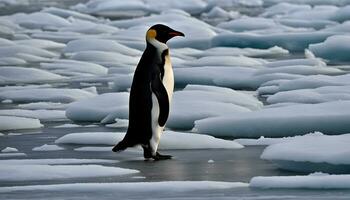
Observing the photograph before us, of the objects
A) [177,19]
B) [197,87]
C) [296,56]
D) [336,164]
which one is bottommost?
[336,164]

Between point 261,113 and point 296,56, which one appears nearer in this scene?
point 261,113

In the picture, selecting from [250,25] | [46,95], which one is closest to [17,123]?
[46,95]

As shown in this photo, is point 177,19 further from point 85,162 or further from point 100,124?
point 85,162

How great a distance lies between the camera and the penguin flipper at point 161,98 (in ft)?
20.0

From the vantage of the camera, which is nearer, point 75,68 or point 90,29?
point 75,68

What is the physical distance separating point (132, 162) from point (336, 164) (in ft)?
4.34

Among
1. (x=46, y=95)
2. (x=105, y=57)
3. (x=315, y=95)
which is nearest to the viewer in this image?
(x=315, y=95)

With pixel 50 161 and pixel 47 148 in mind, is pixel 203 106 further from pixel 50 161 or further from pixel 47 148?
pixel 50 161

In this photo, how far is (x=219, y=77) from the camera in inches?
413

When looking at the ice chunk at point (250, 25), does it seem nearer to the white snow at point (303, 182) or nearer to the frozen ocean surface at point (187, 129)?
the frozen ocean surface at point (187, 129)

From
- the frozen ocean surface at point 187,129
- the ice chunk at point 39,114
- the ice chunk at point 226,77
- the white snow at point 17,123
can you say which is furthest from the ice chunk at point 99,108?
the ice chunk at point 226,77

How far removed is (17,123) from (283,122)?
6.64 feet

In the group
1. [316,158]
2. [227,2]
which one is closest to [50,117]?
[316,158]

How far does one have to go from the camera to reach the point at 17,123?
24.2ft
